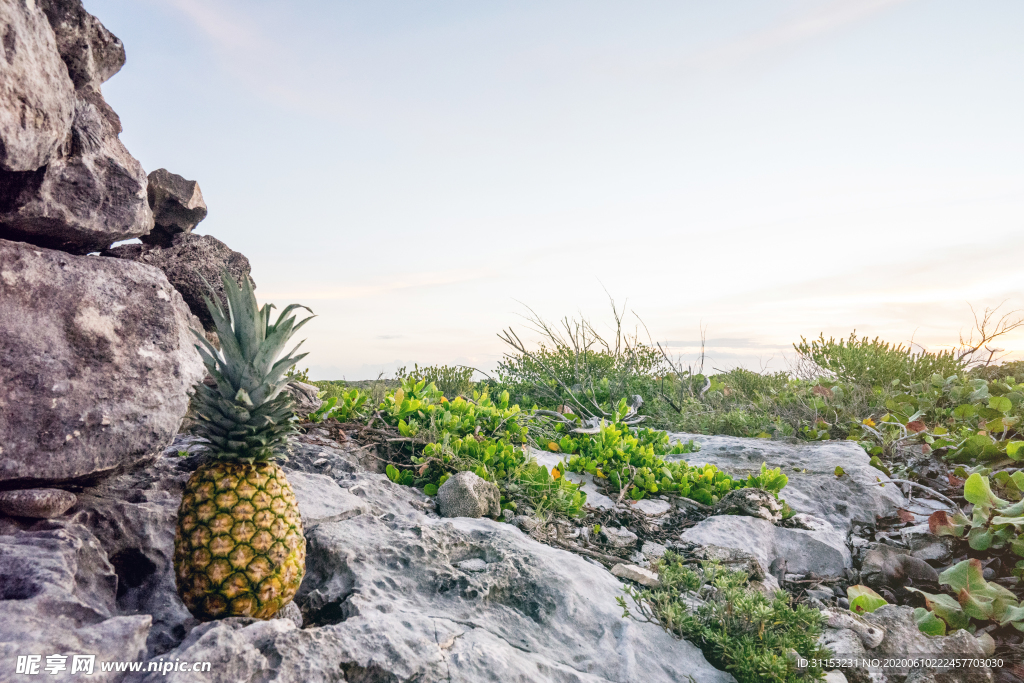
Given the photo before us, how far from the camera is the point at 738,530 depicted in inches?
171

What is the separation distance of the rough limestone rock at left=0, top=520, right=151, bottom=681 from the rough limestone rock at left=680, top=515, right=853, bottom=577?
3557 mm

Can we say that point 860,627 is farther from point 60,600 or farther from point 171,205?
point 171,205

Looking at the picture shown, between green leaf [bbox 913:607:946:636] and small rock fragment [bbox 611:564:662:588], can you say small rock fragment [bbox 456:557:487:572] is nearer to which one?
small rock fragment [bbox 611:564:662:588]

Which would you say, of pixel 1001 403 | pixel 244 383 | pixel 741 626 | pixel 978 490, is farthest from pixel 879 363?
pixel 244 383

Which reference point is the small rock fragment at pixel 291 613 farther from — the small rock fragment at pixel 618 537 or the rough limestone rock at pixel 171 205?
the rough limestone rock at pixel 171 205

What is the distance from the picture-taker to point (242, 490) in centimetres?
224

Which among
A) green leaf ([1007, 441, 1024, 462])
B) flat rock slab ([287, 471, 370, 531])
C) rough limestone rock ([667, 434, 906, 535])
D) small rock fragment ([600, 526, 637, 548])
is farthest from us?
rough limestone rock ([667, 434, 906, 535])

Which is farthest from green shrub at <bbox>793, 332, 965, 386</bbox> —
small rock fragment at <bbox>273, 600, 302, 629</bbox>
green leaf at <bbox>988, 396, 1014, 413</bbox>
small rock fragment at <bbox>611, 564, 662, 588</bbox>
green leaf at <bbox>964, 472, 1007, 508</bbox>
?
small rock fragment at <bbox>273, 600, 302, 629</bbox>

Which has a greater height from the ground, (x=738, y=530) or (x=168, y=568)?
(x=168, y=568)

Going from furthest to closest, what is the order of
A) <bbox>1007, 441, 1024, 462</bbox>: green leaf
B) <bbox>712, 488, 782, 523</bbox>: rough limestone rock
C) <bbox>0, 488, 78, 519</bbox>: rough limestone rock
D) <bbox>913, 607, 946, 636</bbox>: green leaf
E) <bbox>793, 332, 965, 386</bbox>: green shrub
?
1. <bbox>793, 332, 965, 386</bbox>: green shrub
2. <bbox>1007, 441, 1024, 462</bbox>: green leaf
3. <bbox>712, 488, 782, 523</bbox>: rough limestone rock
4. <bbox>913, 607, 946, 636</bbox>: green leaf
5. <bbox>0, 488, 78, 519</bbox>: rough limestone rock

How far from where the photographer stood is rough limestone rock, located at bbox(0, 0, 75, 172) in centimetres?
229

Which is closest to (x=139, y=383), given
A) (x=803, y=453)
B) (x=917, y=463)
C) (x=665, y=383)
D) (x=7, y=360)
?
(x=7, y=360)

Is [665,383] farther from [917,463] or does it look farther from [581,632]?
[581,632]

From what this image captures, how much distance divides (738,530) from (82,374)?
4373 millimetres
